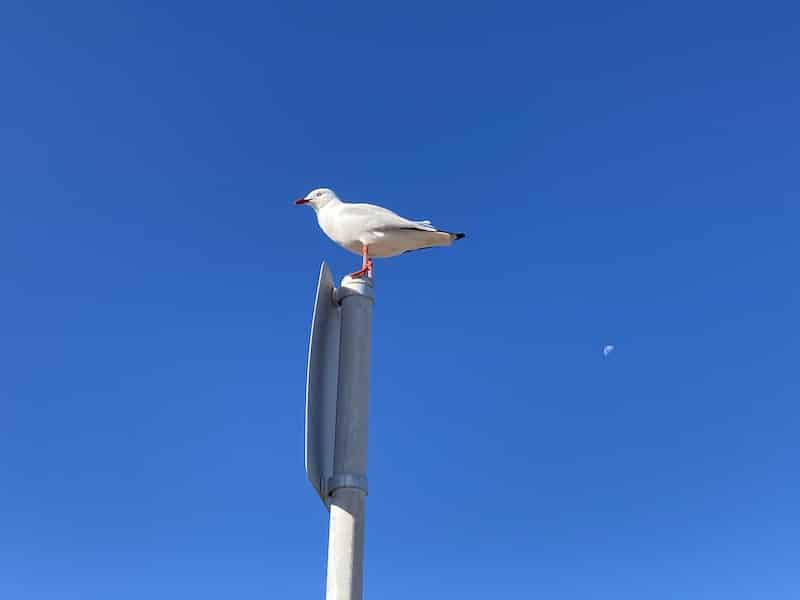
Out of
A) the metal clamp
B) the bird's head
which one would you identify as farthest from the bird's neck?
the metal clamp

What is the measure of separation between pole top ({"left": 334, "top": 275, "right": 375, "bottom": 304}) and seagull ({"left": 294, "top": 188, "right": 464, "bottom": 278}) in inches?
19.7

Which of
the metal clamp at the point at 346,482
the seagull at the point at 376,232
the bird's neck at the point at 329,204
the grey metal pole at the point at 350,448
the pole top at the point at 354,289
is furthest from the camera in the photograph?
the bird's neck at the point at 329,204

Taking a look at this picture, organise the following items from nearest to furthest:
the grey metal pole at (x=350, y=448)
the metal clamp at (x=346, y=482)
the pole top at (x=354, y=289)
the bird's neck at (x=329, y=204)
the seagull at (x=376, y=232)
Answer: the grey metal pole at (x=350, y=448)
the metal clamp at (x=346, y=482)
the pole top at (x=354, y=289)
the seagull at (x=376, y=232)
the bird's neck at (x=329, y=204)

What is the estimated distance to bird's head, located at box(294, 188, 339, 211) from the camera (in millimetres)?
8477

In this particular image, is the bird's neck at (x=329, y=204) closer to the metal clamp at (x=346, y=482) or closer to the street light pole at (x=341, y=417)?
the street light pole at (x=341, y=417)

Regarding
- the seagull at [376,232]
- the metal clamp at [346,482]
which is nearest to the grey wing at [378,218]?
the seagull at [376,232]

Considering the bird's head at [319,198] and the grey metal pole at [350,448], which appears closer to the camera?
the grey metal pole at [350,448]

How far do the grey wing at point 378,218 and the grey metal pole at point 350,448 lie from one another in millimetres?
972

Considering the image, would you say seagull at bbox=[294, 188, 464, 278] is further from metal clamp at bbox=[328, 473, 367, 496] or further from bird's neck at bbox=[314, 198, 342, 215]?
metal clamp at bbox=[328, 473, 367, 496]

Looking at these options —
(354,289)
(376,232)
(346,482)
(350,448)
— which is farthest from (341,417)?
(376,232)

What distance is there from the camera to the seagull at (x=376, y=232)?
23.0 ft

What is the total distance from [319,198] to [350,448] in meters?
3.83

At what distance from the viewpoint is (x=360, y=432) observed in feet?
18.2

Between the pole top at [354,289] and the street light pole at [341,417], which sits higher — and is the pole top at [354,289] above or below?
above
